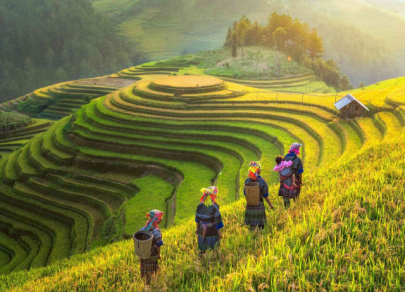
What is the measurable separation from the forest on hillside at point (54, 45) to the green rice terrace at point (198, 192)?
53.7 metres

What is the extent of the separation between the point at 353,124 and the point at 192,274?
1253 cm

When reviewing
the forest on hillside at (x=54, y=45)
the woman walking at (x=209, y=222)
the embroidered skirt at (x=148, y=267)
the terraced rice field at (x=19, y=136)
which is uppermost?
the forest on hillside at (x=54, y=45)

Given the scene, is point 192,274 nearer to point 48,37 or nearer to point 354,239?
point 354,239

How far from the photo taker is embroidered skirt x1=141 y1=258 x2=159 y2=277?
4.66m

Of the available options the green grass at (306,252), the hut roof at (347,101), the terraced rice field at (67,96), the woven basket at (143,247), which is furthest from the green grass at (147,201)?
the terraced rice field at (67,96)

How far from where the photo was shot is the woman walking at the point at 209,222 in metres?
5.02

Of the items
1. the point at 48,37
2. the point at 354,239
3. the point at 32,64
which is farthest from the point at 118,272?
the point at 48,37

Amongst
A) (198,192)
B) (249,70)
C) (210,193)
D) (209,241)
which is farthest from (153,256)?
(249,70)

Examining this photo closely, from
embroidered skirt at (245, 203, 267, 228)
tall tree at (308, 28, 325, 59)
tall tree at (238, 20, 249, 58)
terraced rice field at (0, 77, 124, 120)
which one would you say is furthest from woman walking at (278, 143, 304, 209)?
tall tree at (308, 28, 325, 59)

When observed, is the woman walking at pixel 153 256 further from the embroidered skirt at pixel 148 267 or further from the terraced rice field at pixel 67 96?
the terraced rice field at pixel 67 96

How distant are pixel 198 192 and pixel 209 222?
347 inches

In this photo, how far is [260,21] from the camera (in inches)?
4262

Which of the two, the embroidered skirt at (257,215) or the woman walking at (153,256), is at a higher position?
the embroidered skirt at (257,215)

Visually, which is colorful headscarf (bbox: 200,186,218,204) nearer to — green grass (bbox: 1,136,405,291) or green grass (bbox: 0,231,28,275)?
green grass (bbox: 1,136,405,291)
